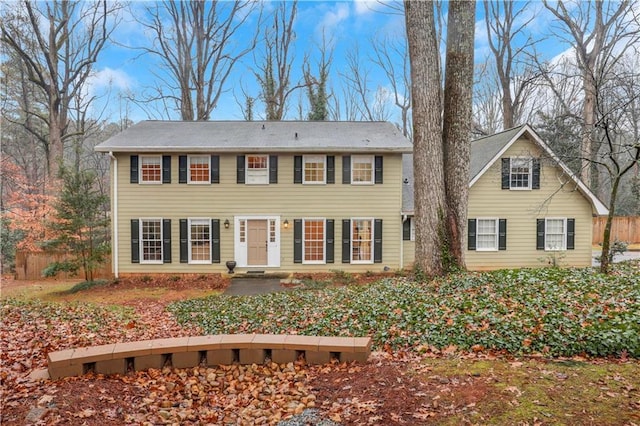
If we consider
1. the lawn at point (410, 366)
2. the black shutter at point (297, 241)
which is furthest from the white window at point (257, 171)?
the lawn at point (410, 366)

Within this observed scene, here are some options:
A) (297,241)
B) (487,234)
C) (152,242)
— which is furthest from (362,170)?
(152,242)

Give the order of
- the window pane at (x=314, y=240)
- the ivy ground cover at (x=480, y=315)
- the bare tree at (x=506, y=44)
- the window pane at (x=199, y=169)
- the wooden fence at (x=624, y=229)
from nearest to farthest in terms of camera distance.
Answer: the ivy ground cover at (x=480, y=315) → the window pane at (x=199, y=169) → the window pane at (x=314, y=240) → the bare tree at (x=506, y=44) → the wooden fence at (x=624, y=229)

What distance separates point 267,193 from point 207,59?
1155cm

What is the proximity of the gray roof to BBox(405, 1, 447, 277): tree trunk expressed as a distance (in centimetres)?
506

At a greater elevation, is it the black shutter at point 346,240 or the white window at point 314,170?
the white window at point 314,170

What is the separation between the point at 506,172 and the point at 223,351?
501 inches

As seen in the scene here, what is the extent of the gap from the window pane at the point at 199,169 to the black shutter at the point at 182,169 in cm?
18

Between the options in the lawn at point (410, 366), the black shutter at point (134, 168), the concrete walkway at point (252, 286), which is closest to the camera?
the lawn at point (410, 366)

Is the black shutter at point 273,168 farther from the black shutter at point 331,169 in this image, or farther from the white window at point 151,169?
the white window at point 151,169

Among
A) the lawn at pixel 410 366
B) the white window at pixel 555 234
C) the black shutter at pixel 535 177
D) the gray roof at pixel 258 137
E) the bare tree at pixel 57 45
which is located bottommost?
the lawn at pixel 410 366

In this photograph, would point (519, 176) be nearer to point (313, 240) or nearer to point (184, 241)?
point (313, 240)

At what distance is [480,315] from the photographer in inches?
189

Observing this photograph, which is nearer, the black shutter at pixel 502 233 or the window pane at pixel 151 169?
the window pane at pixel 151 169

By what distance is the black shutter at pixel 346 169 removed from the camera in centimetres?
1311
